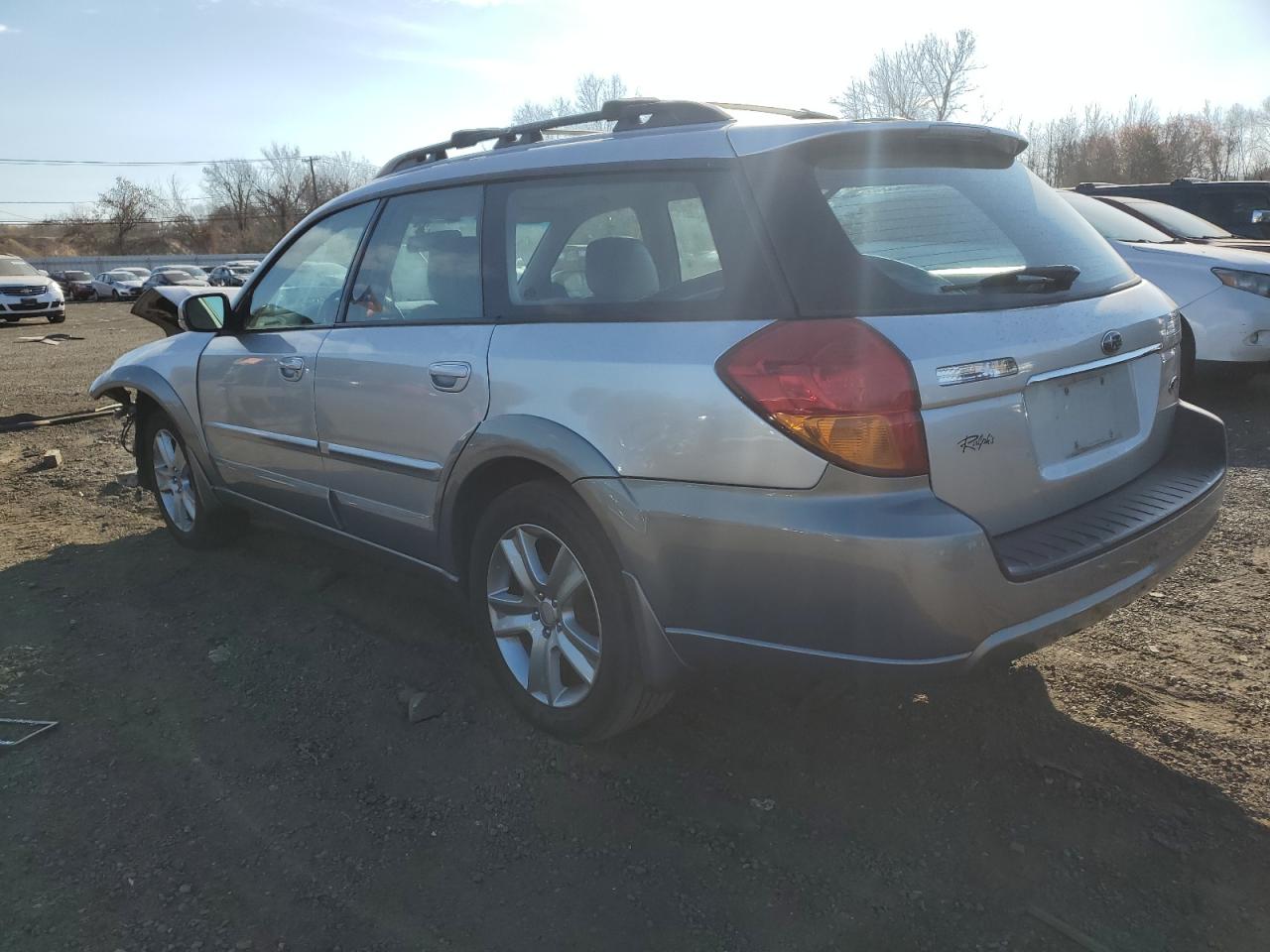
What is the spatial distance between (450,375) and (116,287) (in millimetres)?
52088

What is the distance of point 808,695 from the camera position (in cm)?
311

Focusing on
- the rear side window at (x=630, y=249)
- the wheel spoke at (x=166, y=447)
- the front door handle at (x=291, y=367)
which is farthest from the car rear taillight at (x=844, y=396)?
the wheel spoke at (x=166, y=447)

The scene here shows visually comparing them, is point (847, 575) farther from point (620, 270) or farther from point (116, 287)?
point (116, 287)

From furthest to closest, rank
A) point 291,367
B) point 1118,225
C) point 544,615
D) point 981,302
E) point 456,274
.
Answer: point 1118,225 < point 291,367 < point 456,274 < point 544,615 < point 981,302

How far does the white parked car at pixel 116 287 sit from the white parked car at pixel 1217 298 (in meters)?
49.6

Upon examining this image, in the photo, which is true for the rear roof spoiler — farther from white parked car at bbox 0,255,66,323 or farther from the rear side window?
white parked car at bbox 0,255,66,323

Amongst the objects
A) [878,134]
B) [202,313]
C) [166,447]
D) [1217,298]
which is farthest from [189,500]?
[1217,298]

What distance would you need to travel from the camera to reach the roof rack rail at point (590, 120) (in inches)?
112

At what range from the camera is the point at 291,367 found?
3.85 m

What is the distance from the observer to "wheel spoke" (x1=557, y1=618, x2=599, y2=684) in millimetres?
2797

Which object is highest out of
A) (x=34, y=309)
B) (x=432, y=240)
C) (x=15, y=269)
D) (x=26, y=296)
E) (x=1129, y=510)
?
(x=432, y=240)

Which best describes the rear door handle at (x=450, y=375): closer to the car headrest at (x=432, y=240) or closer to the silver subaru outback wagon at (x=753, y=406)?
the silver subaru outback wagon at (x=753, y=406)

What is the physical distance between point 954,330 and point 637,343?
799 mm

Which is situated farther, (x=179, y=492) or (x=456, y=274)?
(x=179, y=492)
